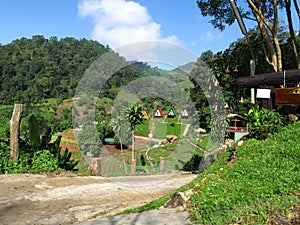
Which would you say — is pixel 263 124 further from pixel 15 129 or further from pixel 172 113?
pixel 172 113

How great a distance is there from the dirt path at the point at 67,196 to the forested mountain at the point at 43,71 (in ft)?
133

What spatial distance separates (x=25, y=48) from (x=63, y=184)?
62.1 meters

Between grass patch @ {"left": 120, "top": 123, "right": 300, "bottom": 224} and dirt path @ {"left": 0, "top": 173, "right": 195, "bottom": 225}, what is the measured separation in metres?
1.31

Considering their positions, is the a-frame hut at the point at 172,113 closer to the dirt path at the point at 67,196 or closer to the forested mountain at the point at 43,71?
the dirt path at the point at 67,196

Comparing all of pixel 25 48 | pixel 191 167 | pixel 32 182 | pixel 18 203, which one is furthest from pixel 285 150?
pixel 25 48

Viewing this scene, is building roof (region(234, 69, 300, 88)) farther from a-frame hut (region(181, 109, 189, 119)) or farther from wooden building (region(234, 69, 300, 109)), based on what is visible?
a-frame hut (region(181, 109, 189, 119))

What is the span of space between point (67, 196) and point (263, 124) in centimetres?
397

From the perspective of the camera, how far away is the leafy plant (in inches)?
242

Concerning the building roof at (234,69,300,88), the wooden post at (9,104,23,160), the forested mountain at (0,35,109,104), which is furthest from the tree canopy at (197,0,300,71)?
the forested mountain at (0,35,109,104)


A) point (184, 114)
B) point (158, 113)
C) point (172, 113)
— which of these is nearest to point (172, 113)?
point (172, 113)

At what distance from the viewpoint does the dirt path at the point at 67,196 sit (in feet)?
15.5

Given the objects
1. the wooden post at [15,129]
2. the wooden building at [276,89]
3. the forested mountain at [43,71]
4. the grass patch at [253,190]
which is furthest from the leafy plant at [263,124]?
the forested mountain at [43,71]

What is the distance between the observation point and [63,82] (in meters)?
52.0

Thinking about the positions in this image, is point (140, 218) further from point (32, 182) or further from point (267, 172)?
point (32, 182)
